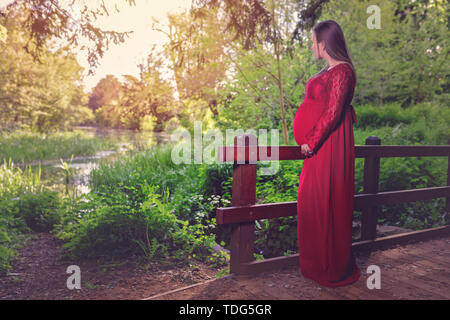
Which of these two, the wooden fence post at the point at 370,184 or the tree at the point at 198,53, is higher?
the tree at the point at 198,53

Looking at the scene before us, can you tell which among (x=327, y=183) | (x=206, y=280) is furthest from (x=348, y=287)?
(x=206, y=280)

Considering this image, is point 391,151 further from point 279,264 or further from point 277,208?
point 279,264

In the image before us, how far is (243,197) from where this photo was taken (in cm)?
321

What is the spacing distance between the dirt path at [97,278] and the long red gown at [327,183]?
1.65m

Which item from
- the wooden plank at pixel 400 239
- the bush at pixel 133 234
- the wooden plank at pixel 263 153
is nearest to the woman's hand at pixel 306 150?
the wooden plank at pixel 263 153

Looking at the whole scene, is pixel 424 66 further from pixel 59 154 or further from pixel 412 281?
pixel 59 154

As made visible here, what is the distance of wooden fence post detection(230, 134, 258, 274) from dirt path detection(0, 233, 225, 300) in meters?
1.06

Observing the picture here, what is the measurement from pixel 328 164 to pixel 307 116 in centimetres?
42

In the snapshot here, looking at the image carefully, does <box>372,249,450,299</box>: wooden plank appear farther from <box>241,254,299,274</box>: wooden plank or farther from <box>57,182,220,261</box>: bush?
<box>57,182,220,261</box>: bush

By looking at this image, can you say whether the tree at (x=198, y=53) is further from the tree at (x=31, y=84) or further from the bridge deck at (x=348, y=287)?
the tree at (x=31, y=84)

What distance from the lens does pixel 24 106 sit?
18438 mm

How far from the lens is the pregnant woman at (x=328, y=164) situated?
2.94 meters

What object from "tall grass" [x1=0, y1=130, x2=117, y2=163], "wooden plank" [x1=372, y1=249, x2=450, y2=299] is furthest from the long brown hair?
"tall grass" [x1=0, y1=130, x2=117, y2=163]

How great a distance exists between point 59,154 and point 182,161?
884 centimetres
